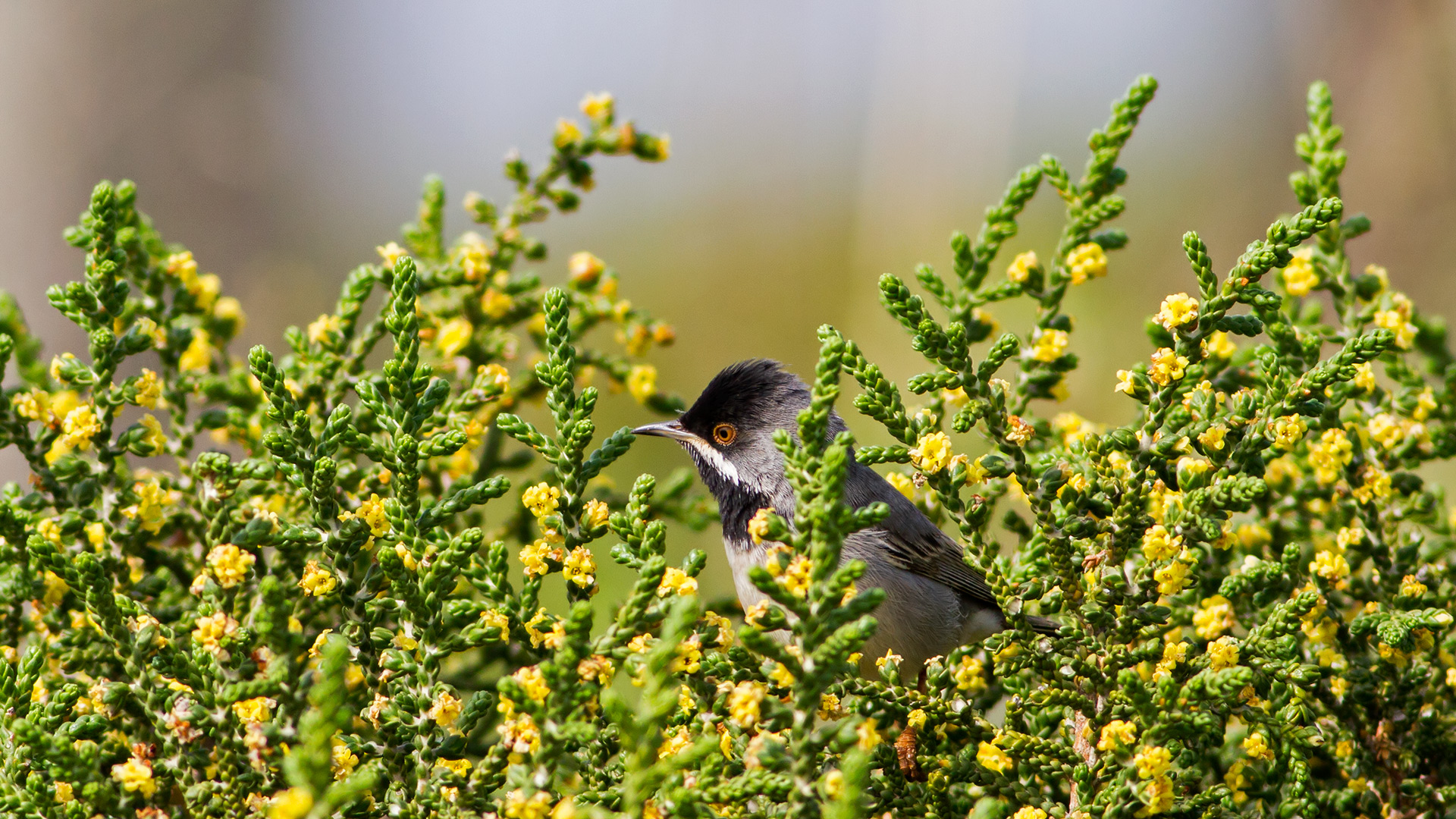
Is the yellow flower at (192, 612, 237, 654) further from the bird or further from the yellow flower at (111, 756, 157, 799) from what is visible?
the bird

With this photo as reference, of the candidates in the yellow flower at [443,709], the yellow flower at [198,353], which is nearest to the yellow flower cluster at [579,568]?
the yellow flower at [443,709]

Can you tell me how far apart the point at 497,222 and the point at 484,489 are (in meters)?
1.53

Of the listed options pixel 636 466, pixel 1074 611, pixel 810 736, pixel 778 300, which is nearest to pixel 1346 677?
pixel 1074 611

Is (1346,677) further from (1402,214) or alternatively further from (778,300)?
(778,300)

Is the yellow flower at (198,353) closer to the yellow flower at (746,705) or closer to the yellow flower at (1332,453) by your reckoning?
the yellow flower at (746,705)

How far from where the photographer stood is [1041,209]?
10133 mm

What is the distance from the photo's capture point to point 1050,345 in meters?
2.71

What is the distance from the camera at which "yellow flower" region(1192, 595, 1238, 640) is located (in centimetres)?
227

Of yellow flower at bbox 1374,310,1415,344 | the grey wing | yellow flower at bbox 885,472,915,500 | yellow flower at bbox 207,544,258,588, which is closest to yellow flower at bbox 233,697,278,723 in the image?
yellow flower at bbox 207,544,258,588

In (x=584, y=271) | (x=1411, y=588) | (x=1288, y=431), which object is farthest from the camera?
(x=584, y=271)

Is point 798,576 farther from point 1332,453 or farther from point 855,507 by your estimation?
point 855,507

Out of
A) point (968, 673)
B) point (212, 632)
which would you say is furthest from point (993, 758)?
point (212, 632)

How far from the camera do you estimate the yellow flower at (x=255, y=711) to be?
189 centimetres

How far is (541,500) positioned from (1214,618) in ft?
4.91
